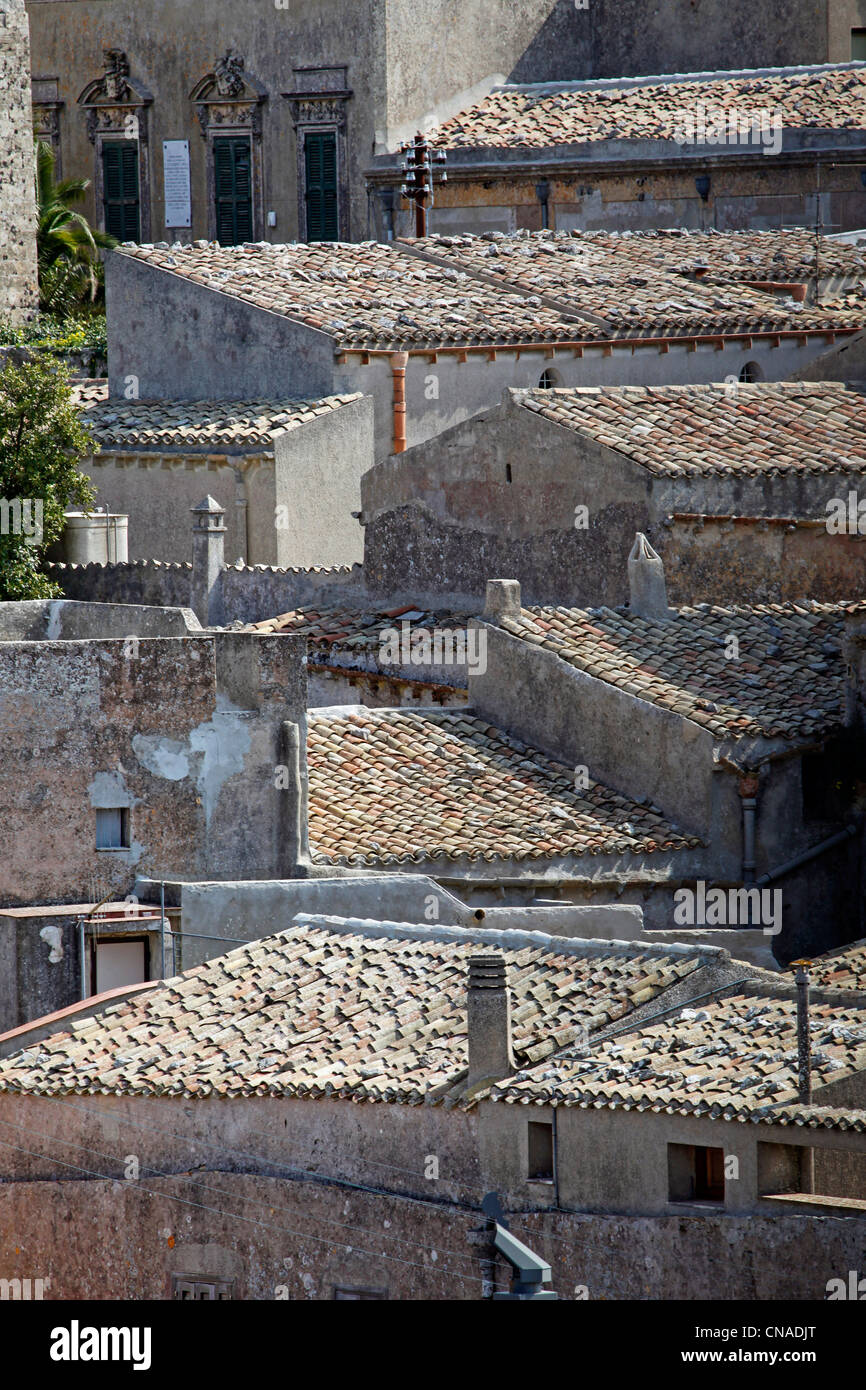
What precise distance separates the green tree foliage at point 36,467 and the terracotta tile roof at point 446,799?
21.4 ft

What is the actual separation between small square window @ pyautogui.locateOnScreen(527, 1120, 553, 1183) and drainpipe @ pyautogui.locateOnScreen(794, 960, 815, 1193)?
1474 millimetres

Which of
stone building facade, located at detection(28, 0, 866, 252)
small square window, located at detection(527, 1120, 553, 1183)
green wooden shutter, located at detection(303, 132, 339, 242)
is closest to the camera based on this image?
small square window, located at detection(527, 1120, 553, 1183)

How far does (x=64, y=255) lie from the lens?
37.8 meters

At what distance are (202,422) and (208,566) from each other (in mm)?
2989

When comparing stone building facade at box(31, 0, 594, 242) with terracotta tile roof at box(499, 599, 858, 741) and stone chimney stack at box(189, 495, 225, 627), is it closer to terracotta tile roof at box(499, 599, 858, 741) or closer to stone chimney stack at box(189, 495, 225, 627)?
stone chimney stack at box(189, 495, 225, 627)

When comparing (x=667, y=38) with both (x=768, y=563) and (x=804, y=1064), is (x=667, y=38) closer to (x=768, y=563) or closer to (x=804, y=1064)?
(x=768, y=563)

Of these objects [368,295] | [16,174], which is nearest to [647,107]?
[368,295]

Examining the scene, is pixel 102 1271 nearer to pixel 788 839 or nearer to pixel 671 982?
pixel 671 982

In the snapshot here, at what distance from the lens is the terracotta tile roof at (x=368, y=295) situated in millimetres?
31109

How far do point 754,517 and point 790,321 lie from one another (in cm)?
624

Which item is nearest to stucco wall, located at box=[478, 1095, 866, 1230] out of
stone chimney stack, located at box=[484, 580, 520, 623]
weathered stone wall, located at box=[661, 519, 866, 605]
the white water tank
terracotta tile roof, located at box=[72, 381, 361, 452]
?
stone chimney stack, located at box=[484, 580, 520, 623]

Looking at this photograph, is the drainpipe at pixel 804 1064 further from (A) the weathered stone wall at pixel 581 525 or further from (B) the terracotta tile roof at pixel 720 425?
(B) the terracotta tile roof at pixel 720 425

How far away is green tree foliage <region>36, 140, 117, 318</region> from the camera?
37.2 meters

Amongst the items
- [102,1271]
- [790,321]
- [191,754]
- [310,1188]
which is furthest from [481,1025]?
[790,321]
